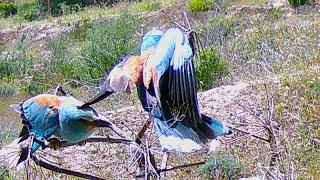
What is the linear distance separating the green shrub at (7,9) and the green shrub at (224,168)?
16.5 m

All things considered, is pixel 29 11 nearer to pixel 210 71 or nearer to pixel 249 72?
pixel 210 71

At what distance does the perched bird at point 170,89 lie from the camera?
122cm

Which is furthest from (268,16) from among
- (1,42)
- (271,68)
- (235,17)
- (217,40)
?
(1,42)

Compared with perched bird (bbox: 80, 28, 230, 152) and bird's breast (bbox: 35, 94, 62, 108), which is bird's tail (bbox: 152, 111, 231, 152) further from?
bird's breast (bbox: 35, 94, 62, 108)

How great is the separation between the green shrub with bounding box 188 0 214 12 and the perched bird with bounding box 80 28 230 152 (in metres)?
12.8

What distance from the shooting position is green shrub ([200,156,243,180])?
3.41 m

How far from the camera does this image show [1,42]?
55.2 ft

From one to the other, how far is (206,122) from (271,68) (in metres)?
4.00

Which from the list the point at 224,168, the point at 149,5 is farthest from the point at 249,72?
the point at 149,5

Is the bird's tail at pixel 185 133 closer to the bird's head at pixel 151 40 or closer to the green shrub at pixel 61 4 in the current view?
the bird's head at pixel 151 40

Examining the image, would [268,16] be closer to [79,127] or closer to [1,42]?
[1,42]

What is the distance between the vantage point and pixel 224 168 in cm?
342

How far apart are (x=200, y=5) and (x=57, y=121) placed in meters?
13.0

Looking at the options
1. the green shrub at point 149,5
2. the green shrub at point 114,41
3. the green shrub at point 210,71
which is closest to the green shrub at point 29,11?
the green shrub at point 149,5
